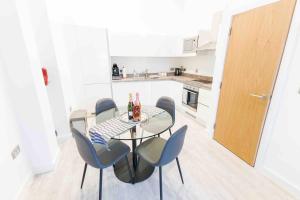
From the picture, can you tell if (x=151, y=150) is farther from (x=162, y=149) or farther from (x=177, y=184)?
(x=177, y=184)

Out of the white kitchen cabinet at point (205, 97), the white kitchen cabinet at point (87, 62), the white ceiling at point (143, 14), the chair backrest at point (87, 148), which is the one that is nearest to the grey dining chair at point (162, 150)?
the chair backrest at point (87, 148)

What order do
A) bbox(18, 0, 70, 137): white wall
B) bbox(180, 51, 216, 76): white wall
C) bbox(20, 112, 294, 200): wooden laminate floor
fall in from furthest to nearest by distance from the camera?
bbox(180, 51, 216, 76): white wall, bbox(18, 0, 70, 137): white wall, bbox(20, 112, 294, 200): wooden laminate floor

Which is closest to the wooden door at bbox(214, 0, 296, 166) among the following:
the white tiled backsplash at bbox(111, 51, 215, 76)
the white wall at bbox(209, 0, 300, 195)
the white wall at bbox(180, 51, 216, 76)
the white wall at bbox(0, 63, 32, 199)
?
the white wall at bbox(209, 0, 300, 195)

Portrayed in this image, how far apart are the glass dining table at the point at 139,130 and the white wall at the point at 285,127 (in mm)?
1201

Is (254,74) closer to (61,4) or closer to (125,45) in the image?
(125,45)

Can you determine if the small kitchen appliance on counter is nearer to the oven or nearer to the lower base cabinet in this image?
the lower base cabinet

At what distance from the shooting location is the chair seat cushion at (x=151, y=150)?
1.41 meters

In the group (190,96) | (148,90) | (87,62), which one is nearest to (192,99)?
(190,96)

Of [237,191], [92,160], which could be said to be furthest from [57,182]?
[237,191]

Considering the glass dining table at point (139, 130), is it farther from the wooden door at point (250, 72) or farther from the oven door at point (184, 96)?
the oven door at point (184, 96)

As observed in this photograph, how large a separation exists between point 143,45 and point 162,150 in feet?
9.76

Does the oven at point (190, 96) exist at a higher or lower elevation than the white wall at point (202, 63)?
lower

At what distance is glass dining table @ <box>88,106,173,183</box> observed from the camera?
4.73 ft

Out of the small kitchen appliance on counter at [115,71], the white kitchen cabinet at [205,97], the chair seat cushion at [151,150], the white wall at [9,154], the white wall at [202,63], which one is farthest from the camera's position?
the small kitchen appliance on counter at [115,71]
